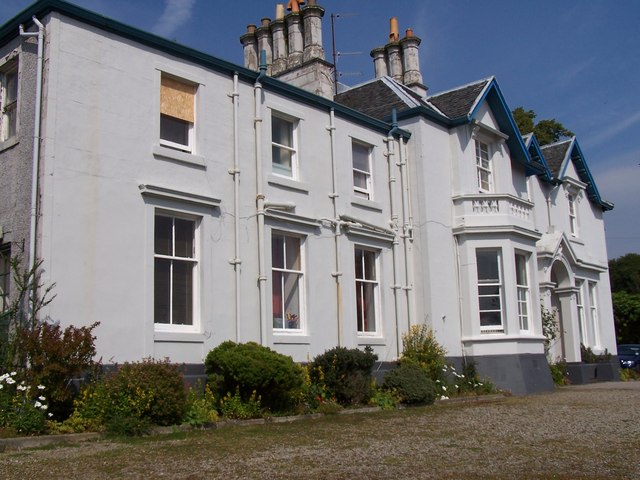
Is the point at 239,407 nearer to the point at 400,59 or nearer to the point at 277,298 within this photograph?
the point at 277,298

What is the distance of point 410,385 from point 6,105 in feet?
32.8

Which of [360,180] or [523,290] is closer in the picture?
[360,180]

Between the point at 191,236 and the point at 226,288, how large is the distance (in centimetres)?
123

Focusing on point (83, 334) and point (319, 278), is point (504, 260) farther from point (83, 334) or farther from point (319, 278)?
point (83, 334)

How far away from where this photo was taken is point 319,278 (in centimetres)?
1702

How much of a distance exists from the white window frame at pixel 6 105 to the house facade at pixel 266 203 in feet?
0.14

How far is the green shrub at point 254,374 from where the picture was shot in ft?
42.7

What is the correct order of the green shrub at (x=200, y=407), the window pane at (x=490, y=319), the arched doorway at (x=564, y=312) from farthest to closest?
the arched doorway at (x=564, y=312)
the window pane at (x=490, y=319)
the green shrub at (x=200, y=407)

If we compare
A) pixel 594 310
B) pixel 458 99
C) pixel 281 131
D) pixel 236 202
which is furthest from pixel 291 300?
pixel 594 310

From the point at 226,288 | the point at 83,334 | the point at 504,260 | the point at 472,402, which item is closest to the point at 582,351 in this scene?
the point at 504,260

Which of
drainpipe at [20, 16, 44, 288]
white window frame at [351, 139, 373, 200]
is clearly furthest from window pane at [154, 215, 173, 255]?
white window frame at [351, 139, 373, 200]

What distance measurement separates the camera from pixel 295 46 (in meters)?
24.6

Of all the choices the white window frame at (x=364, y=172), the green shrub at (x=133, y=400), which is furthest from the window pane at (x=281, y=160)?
the green shrub at (x=133, y=400)

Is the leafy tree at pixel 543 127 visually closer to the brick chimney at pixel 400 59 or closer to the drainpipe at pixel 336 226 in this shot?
the brick chimney at pixel 400 59
